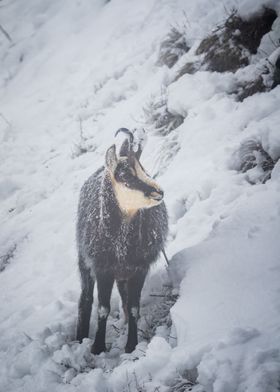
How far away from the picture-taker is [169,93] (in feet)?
19.6

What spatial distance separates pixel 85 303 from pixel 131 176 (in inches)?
57.8

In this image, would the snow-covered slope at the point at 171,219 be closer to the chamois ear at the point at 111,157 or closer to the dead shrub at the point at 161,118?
the dead shrub at the point at 161,118

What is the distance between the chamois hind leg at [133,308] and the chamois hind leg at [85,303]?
1.63 feet

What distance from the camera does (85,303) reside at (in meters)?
3.09

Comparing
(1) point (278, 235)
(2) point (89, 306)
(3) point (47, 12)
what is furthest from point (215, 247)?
(3) point (47, 12)

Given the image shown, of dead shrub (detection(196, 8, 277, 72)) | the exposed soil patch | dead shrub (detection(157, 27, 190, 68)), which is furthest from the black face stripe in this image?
dead shrub (detection(157, 27, 190, 68))

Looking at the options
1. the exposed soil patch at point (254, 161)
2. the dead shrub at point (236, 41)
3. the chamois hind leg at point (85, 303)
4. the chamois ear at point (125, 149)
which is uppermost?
the chamois ear at point (125, 149)

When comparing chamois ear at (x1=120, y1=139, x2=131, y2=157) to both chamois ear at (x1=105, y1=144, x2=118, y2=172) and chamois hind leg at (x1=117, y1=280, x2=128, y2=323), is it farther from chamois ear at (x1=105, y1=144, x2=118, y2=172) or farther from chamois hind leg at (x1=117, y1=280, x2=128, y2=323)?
chamois hind leg at (x1=117, y1=280, x2=128, y2=323)

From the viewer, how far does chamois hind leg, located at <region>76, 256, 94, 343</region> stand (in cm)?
303

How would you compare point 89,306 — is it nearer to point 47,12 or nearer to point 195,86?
point 195,86

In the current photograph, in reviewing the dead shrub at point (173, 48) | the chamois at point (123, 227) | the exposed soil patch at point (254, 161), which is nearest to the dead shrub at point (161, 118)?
the dead shrub at point (173, 48)

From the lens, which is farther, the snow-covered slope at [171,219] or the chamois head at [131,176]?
the chamois head at [131,176]

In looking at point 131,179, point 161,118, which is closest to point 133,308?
point 131,179

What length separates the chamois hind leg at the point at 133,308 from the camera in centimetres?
270
